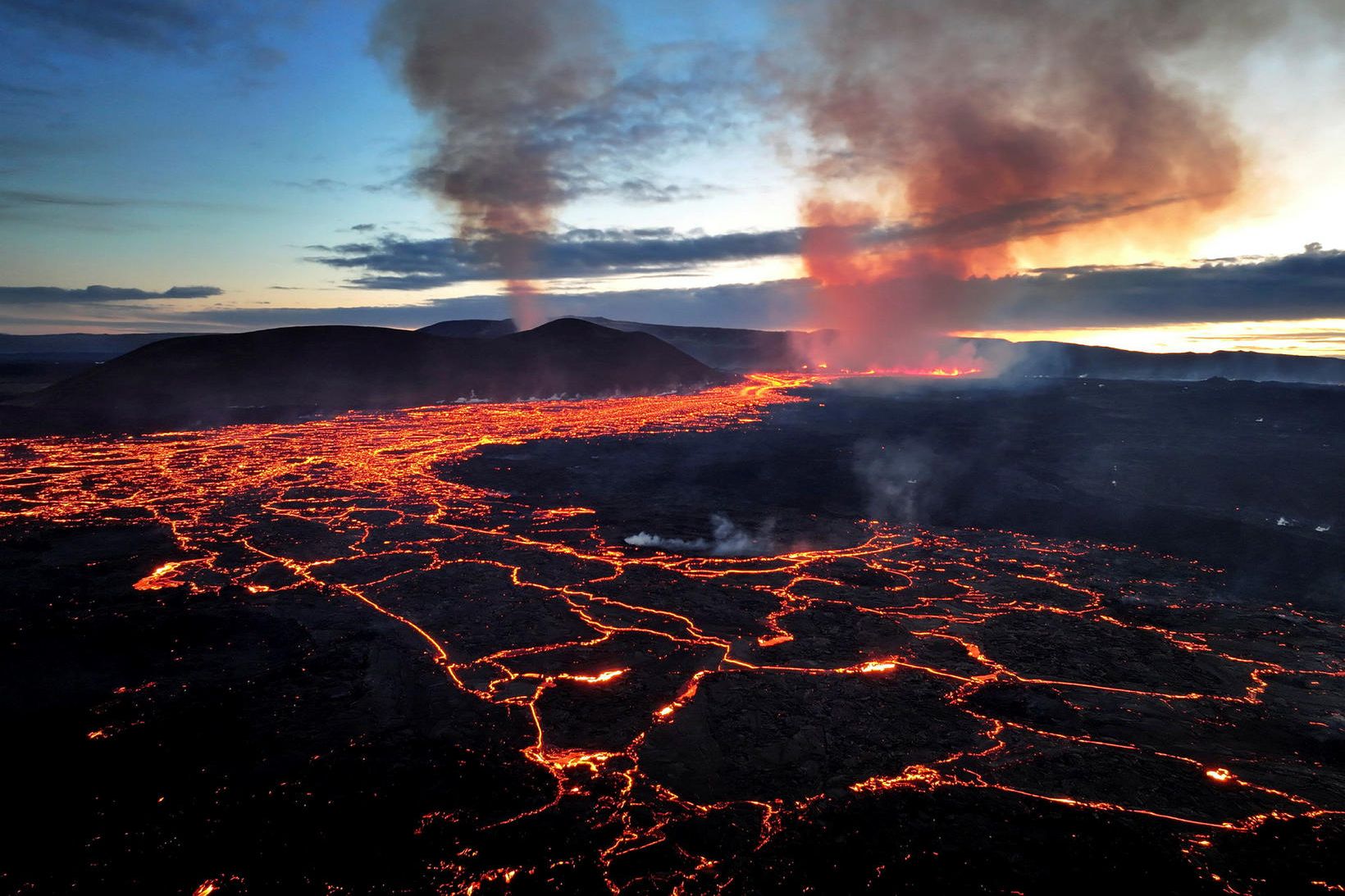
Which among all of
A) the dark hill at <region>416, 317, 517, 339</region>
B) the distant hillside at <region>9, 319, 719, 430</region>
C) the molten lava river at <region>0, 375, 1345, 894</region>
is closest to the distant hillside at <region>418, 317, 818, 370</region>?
the dark hill at <region>416, 317, 517, 339</region>

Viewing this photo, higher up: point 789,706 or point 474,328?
point 474,328

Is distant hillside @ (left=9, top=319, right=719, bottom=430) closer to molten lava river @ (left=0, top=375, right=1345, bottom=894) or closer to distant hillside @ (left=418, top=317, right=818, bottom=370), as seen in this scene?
molten lava river @ (left=0, top=375, right=1345, bottom=894)

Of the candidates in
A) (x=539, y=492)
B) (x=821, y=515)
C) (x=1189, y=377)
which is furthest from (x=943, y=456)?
(x=1189, y=377)

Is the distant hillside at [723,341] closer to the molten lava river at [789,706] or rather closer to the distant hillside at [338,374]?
the distant hillside at [338,374]

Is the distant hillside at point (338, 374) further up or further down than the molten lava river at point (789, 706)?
further up

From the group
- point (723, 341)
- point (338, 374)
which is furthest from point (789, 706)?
point (723, 341)

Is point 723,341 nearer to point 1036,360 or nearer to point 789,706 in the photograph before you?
point 1036,360

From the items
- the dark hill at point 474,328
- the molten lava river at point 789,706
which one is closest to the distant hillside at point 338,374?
the molten lava river at point 789,706
